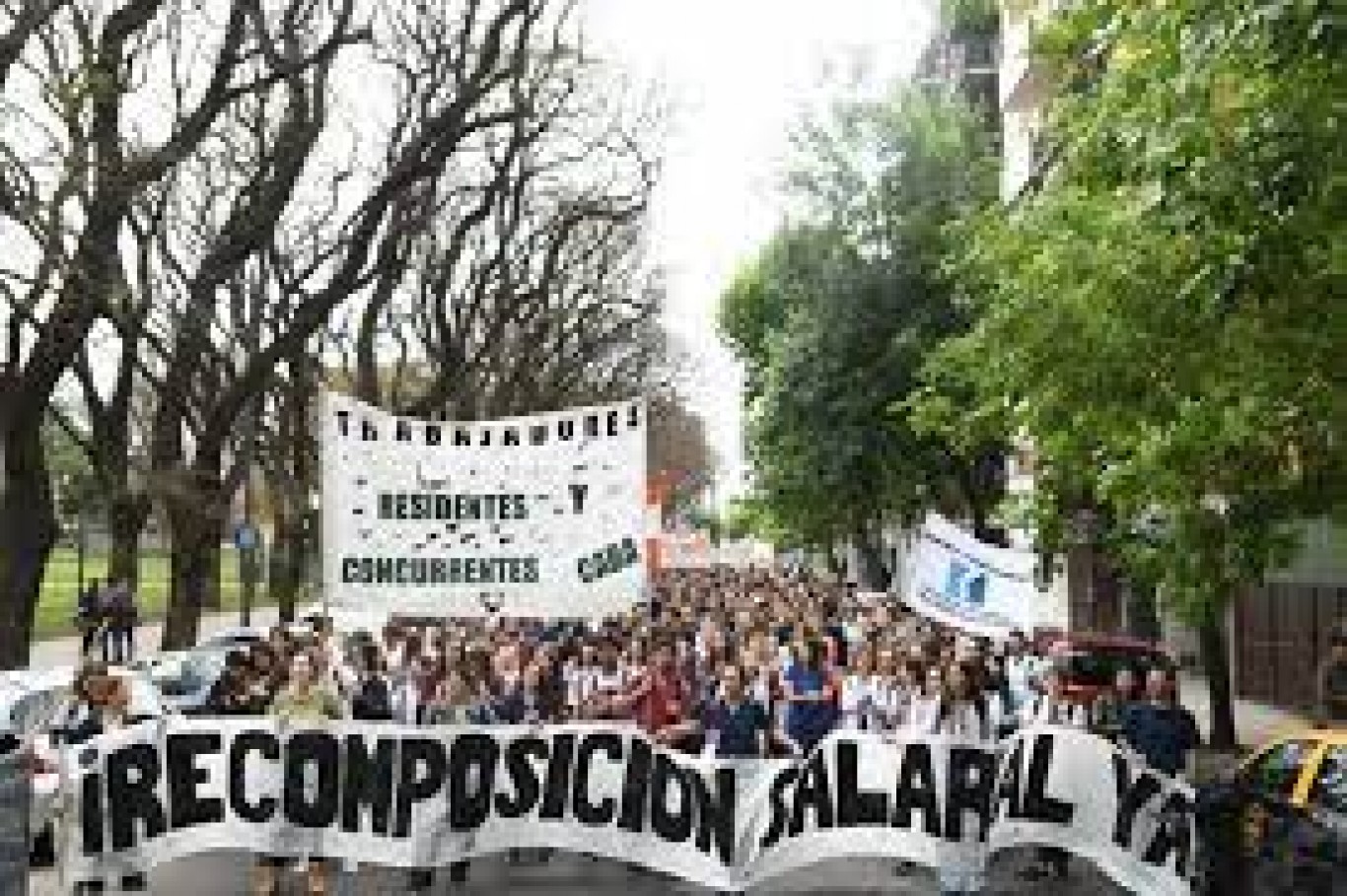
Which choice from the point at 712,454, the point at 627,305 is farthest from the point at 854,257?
the point at 712,454

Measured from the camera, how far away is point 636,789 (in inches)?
613

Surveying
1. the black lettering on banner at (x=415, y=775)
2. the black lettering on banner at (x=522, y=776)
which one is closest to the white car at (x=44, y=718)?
the black lettering on banner at (x=415, y=775)

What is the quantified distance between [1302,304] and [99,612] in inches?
941

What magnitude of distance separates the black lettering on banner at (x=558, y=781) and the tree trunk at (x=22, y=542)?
757cm

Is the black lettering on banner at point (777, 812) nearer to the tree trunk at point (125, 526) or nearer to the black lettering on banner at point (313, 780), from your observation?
the black lettering on banner at point (313, 780)

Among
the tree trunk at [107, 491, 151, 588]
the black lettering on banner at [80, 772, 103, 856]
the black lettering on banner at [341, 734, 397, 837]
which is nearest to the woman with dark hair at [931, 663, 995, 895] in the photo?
the black lettering on banner at [341, 734, 397, 837]

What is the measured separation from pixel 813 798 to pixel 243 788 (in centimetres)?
354

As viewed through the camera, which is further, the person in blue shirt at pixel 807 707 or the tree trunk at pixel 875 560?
the tree trunk at pixel 875 560

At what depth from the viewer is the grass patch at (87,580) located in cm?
5880

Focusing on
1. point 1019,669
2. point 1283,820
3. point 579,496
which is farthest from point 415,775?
point 1019,669

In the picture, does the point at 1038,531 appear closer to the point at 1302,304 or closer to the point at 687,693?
the point at 687,693

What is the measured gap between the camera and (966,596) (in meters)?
20.2

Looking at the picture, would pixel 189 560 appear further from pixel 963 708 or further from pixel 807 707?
pixel 963 708

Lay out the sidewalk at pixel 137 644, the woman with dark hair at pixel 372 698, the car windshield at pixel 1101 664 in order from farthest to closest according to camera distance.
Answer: the sidewalk at pixel 137 644
the car windshield at pixel 1101 664
the woman with dark hair at pixel 372 698
